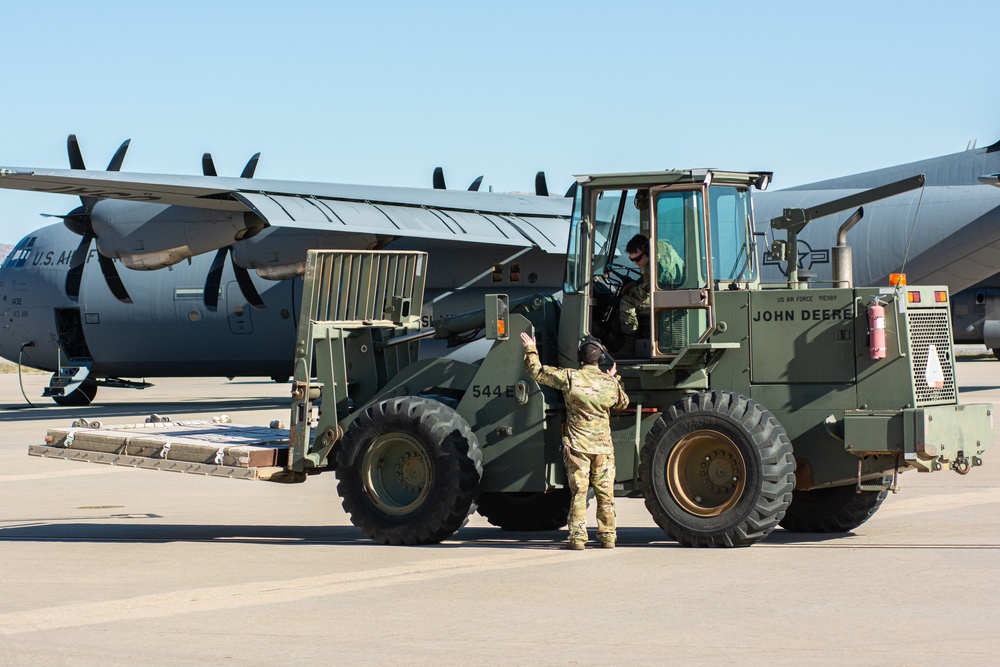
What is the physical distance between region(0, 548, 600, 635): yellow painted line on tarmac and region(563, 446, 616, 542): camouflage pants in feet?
0.69

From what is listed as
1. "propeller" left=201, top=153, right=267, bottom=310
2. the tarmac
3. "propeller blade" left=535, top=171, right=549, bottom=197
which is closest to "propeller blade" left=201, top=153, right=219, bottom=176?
"propeller" left=201, top=153, right=267, bottom=310

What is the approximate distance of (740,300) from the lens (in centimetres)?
1063

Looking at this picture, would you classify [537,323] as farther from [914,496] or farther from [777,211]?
[777,211]

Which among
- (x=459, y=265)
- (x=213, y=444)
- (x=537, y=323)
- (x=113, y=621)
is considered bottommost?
(x=113, y=621)

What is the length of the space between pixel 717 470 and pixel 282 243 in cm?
1632

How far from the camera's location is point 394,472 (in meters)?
10.9

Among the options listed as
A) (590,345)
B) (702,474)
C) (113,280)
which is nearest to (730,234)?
(590,345)

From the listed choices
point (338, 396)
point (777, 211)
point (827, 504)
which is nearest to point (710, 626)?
point (827, 504)

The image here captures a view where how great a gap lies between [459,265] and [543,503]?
14608mm

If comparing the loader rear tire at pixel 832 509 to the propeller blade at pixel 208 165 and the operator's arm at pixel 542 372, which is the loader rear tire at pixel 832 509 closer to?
the operator's arm at pixel 542 372

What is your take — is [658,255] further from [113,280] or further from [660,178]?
[113,280]

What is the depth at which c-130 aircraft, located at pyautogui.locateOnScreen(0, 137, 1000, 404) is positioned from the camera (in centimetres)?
2295

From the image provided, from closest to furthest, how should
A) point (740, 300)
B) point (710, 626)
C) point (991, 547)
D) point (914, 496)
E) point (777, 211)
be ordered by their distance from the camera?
point (710, 626)
point (991, 547)
point (740, 300)
point (914, 496)
point (777, 211)

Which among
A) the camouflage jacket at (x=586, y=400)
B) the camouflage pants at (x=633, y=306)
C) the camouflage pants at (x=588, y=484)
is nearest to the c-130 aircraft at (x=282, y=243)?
the camouflage pants at (x=633, y=306)
